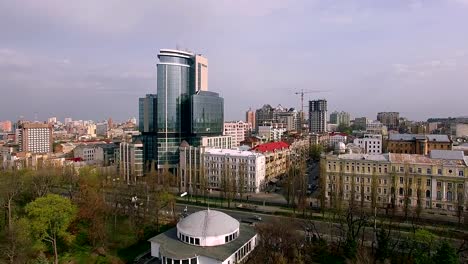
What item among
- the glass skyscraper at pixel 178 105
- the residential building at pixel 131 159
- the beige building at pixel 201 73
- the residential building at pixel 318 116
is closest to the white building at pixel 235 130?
the beige building at pixel 201 73

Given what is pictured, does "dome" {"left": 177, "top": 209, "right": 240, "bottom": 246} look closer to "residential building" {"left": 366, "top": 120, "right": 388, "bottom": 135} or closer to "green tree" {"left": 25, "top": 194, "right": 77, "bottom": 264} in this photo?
"green tree" {"left": 25, "top": 194, "right": 77, "bottom": 264}

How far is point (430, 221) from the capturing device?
138ft

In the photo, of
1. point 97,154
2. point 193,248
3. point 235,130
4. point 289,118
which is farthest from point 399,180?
point 289,118

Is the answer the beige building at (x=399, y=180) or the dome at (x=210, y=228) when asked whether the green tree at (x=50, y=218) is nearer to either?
the dome at (x=210, y=228)

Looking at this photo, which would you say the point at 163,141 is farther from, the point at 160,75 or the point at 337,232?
the point at 337,232

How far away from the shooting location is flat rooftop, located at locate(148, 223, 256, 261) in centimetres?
2923

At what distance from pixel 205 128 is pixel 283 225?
5236 centimetres

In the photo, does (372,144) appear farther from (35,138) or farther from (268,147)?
(35,138)

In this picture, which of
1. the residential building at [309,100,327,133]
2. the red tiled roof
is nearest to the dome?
the red tiled roof

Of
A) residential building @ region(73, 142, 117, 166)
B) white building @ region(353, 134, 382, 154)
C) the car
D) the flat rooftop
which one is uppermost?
white building @ region(353, 134, 382, 154)

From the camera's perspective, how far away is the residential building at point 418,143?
72.6 m

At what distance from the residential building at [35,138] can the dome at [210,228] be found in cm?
11419

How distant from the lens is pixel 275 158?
241 ft

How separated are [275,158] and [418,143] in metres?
32.3
